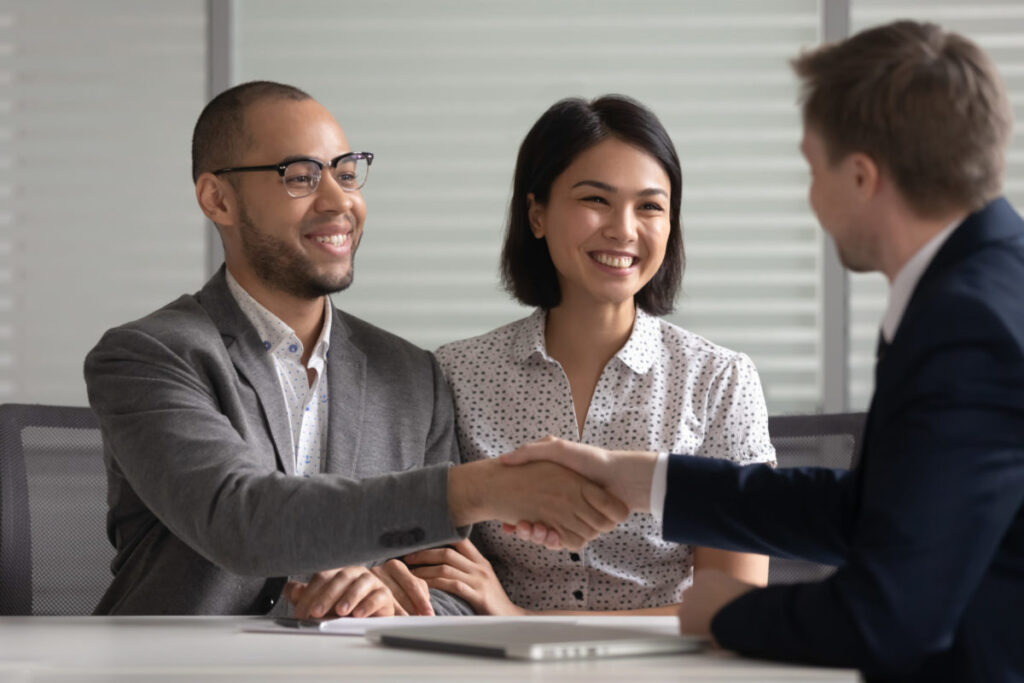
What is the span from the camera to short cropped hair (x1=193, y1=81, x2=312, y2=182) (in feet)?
7.48

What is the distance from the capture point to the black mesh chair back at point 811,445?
2.32 meters

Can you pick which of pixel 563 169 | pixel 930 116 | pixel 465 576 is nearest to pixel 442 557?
pixel 465 576

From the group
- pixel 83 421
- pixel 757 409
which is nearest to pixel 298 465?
pixel 83 421

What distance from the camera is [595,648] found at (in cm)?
126

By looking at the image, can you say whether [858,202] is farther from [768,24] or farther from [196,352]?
[768,24]

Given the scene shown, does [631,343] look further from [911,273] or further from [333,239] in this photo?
[911,273]

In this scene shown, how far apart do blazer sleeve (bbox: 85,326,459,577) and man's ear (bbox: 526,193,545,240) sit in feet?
2.86

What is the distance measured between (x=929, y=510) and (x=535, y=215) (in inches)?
60.1

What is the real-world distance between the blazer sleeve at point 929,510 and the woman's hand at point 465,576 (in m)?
0.98

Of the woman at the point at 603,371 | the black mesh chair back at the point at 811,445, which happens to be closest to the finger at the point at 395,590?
the woman at the point at 603,371

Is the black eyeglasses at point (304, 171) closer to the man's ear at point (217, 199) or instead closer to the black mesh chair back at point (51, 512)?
the man's ear at point (217, 199)

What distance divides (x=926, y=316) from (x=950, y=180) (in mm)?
189

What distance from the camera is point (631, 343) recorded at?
2410 millimetres

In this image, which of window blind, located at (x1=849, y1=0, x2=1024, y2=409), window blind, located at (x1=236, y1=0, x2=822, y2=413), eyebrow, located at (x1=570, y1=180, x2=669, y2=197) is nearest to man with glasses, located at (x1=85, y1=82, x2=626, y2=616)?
eyebrow, located at (x1=570, y1=180, x2=669, y2=197)
